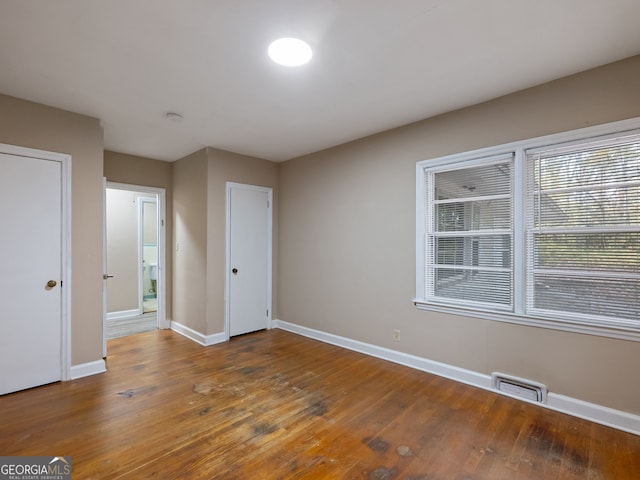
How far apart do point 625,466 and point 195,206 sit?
4.76 meters

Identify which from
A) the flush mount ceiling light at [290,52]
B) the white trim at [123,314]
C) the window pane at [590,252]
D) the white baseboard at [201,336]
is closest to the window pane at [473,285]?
the window pane at [590,252]

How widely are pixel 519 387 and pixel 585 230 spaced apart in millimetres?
1406

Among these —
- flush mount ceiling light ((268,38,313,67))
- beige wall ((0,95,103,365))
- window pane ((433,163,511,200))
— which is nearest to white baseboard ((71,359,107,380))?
beige wall ((0,95,103,365))

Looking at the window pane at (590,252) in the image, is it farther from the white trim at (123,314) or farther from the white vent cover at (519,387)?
the white trim at (123,314)

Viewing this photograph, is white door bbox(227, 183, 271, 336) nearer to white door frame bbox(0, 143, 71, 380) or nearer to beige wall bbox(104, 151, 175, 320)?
beige wall bbox(104, 151, 175, 320)

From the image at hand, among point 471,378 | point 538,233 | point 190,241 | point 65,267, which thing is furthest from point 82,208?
point 538,233

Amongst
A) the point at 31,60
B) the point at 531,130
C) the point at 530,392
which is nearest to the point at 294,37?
the point at 31,60

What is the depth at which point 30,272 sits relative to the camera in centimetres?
280

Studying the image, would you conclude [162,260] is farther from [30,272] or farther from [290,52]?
[290,52]

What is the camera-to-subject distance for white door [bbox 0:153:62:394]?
269 centimetres

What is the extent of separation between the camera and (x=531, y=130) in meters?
2.58

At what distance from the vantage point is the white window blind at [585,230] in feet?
7.25

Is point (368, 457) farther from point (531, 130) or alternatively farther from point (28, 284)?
point (28, 284)

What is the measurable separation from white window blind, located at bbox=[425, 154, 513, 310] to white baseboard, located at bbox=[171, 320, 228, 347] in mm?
2804
